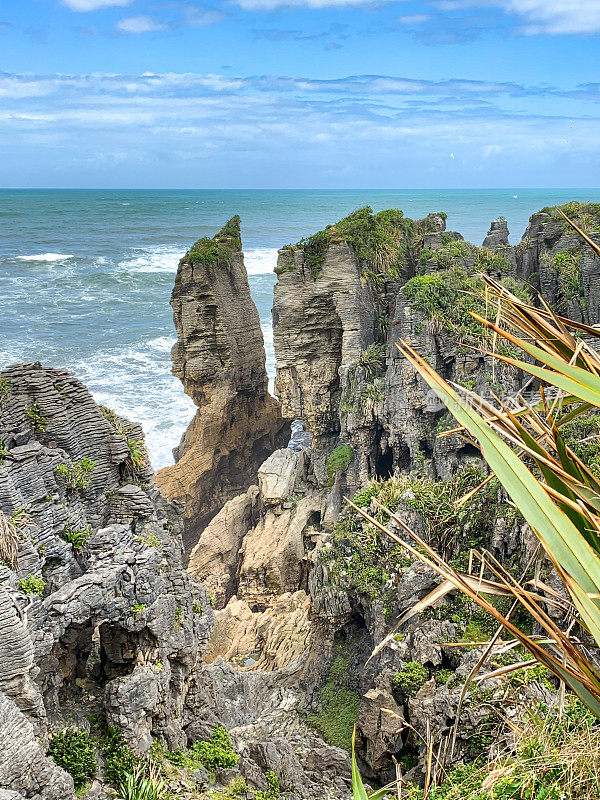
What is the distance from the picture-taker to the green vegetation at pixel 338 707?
12.7 m

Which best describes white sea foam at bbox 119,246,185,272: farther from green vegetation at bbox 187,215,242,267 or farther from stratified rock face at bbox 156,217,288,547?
stratified rock face at bbox 156,217,288,547

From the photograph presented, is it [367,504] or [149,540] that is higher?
[149,540]

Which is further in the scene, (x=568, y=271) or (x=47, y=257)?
(x=47, y=257)

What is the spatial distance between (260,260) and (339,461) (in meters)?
45.7

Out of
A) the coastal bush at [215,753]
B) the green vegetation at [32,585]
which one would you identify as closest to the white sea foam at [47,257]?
the coastal bush at [215,753]

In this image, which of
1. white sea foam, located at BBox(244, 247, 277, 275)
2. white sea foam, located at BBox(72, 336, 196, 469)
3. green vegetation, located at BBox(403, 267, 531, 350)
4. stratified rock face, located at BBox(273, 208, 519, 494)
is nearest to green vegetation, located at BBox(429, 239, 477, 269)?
stratified rock face, located at BBox(273, 208, 519, 494)

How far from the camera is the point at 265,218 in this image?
352ft

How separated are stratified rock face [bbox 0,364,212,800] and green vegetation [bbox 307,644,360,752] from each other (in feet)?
12.1

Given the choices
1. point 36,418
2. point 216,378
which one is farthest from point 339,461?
point 36,418

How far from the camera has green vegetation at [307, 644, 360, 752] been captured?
1270 centimetres

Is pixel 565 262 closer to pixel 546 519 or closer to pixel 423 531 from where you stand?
pixel 423 531

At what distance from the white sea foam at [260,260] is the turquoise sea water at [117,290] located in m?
0.14

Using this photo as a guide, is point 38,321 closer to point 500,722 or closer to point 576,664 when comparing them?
point 500,722

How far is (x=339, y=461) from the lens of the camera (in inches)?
795
